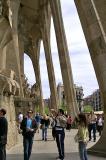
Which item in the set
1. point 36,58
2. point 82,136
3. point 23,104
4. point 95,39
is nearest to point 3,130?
point 82,136

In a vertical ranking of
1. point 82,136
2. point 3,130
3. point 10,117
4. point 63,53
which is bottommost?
point 82,136

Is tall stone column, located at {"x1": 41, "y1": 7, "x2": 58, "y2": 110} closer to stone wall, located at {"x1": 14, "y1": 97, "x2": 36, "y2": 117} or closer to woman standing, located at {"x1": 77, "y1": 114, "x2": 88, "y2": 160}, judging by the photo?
stone wall, located at {"x1": 14, "y1": 97, "x2": 36, "y2": 117}

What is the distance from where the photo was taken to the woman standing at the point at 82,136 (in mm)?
9062

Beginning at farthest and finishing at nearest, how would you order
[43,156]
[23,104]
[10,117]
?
[23,104] < [10,117] < [43,156]

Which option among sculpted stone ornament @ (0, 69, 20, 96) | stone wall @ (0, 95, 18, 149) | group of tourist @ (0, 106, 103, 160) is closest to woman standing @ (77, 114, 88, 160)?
group of tourist @ (0, 106, 103, 160)

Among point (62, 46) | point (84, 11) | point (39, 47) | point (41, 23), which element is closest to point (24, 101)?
point (62, 46)

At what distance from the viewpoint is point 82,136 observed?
911 cm

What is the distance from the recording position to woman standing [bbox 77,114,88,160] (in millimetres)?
9062

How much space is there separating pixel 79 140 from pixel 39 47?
2049 inches

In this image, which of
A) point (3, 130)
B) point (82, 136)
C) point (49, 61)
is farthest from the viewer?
point (49, 61)

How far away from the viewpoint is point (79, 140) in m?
9.08

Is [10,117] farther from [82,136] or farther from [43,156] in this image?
[82,136]

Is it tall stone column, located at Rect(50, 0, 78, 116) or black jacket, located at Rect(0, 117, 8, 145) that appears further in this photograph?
tall stone column, located at Rect(50, 0, 78, 116)

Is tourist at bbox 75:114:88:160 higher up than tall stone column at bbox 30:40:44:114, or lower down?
lower down
